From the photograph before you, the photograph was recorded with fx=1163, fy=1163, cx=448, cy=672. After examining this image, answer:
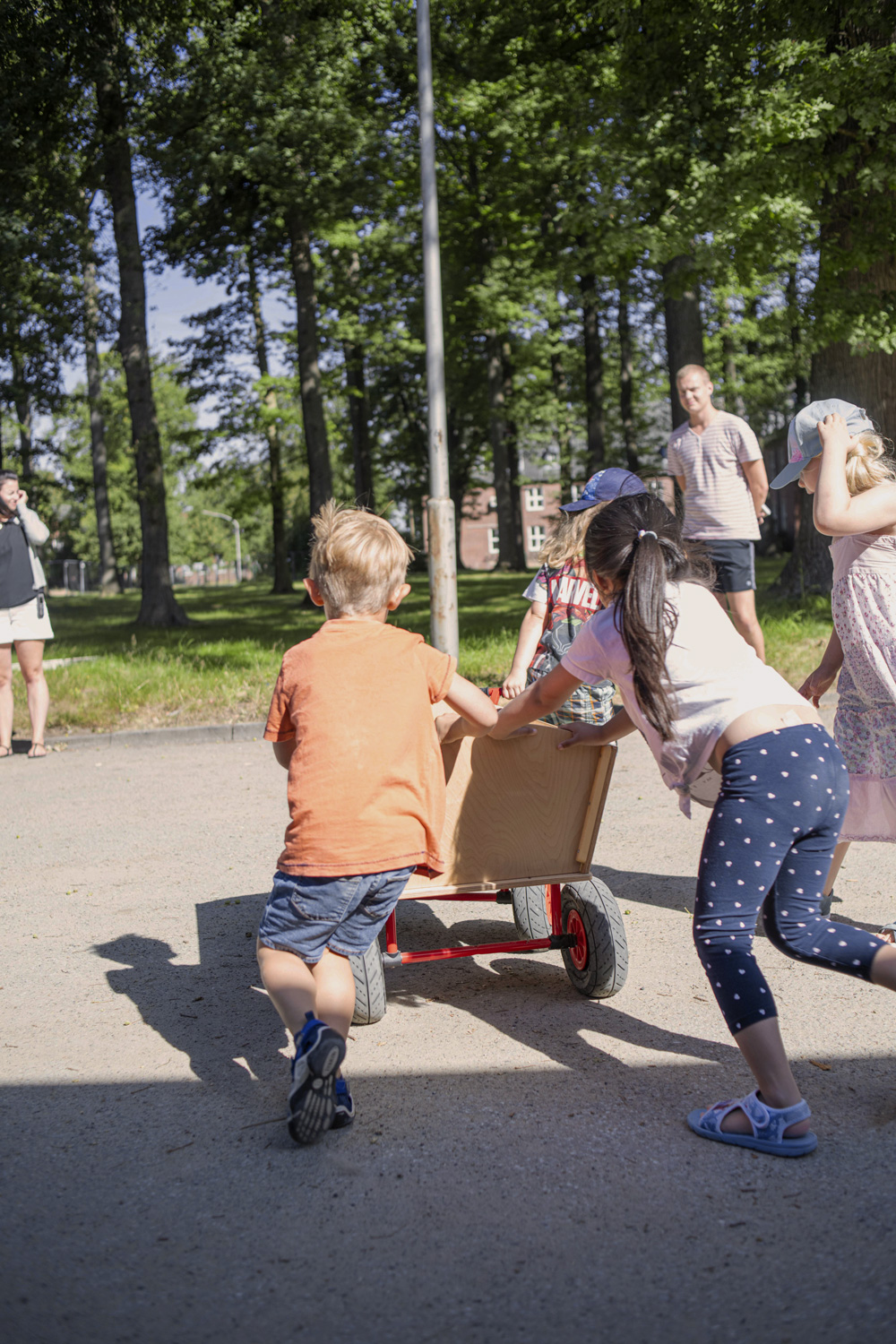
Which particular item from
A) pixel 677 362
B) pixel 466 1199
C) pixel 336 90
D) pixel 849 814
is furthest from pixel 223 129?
pixel 466 1199

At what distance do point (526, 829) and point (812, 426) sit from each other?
1.59 metres

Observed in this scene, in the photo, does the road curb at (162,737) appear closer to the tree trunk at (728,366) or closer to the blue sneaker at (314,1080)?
the blue sneaker at (314,1080)

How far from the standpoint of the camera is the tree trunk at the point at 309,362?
2216 centimetres

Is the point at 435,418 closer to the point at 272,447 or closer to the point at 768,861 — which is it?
the point at 768,861

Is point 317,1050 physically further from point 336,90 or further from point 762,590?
point 336,90

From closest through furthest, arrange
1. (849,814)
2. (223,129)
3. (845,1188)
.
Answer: (845,1188)
(849,814)
(223,129)

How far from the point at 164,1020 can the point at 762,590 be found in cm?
1530

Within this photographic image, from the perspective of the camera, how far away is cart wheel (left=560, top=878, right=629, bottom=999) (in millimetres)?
3832

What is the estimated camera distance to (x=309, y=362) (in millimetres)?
22156

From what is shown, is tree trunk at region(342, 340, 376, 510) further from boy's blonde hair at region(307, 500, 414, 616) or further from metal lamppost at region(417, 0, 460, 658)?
boy's blonde hair at region(307, 500, 414, 616)

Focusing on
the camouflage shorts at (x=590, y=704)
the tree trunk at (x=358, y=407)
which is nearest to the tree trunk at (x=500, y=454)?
the tree trunk at (x=358, y=407)

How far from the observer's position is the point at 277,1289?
2336mm

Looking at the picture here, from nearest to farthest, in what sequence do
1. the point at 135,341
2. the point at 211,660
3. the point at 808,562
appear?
the point at 211,660 → the point at 808,562 → the point at 135,341

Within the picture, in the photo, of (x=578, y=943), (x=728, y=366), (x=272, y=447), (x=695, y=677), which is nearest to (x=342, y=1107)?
(x=578, y=943)
